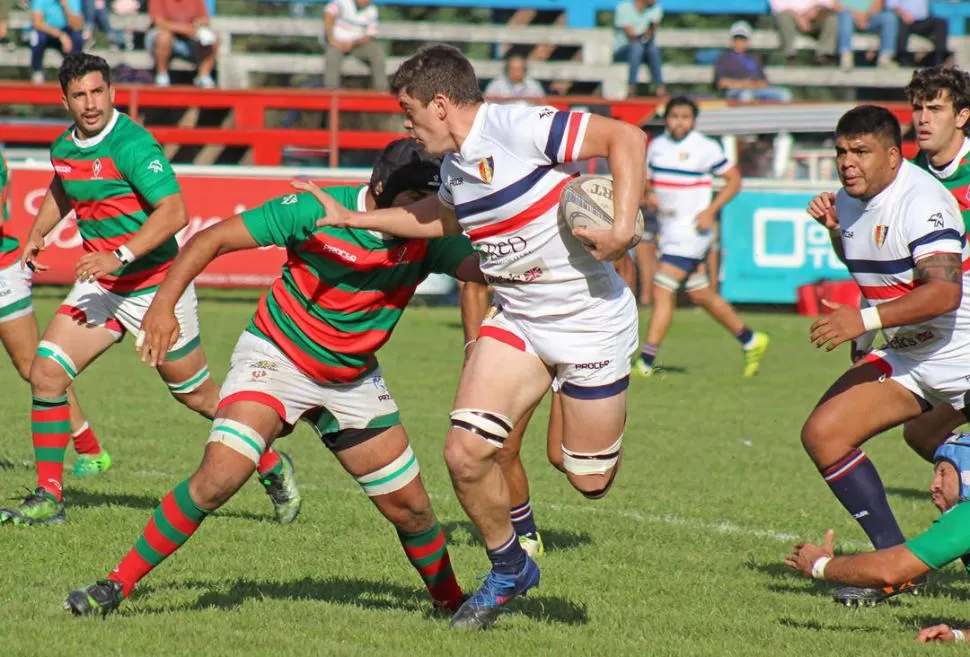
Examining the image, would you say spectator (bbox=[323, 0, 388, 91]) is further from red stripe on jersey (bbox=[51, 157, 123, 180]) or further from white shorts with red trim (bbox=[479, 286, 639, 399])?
white shorts with red trim (bbox=[479, 286, 639, 399])

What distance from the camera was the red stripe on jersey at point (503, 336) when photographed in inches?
228

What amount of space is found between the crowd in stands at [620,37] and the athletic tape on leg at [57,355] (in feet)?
46.1

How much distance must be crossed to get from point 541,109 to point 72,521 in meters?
3.59

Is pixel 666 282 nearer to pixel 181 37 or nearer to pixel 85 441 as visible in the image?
pixel 85 441

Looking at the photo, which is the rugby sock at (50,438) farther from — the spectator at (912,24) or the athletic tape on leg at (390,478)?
the spectator at (912,24)

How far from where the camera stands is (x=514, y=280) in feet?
18.8

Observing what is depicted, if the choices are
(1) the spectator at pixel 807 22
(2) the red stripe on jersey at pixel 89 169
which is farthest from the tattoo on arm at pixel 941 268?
(1) the spectator at pixel 807 22

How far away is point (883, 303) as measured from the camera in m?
6.09

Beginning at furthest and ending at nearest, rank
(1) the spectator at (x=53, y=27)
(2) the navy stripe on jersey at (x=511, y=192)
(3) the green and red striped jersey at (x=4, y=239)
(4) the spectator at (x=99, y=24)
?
(4) the spectator at (x=99, y=24) < (1) the spectator at (x=53, y=27) < (3) the green and red striped jersey at (x=4, y=239) < (2) the navy stripe on jersey at (x=511, y=192)

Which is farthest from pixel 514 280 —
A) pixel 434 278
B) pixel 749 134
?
pixel 749 134

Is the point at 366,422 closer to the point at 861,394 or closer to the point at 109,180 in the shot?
the point at 861,394

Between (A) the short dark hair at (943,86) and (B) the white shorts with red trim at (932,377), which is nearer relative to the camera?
(B) the white shorts with red trim at (932,377)

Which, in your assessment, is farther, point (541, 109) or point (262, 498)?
point (262, 498)

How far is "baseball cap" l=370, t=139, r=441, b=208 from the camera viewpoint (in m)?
5.80
